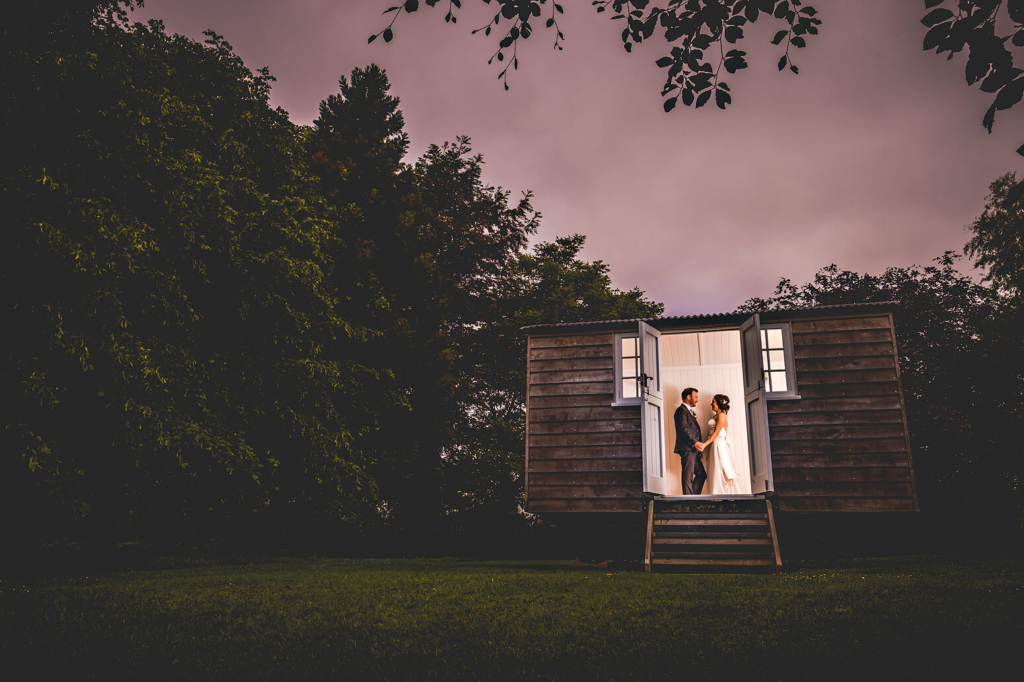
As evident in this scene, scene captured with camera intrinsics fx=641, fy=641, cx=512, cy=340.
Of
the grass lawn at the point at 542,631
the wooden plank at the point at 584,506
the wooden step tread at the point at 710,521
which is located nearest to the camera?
the grass lawn at the point at 542,631

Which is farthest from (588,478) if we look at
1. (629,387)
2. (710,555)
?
(710,555)

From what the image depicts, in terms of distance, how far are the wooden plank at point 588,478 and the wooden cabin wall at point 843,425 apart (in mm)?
2363

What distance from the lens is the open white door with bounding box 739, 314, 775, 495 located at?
10289 millimetres

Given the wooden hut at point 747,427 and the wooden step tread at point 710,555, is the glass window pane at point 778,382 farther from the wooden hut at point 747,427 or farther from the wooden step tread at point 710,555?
the wooden step tread at point 710,555

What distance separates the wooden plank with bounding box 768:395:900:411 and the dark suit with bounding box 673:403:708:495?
5.85ft

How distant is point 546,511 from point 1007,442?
15.2m

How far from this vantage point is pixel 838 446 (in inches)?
416

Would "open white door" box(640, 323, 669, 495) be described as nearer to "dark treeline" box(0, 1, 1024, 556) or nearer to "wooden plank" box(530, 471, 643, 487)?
"wooden plank" box(530, 471, 643, 487)

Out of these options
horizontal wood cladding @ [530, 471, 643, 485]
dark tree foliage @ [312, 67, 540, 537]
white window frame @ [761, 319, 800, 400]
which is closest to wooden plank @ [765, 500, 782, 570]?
white window frame @ [761, 319, 800, 400]

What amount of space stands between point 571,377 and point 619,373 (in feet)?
2.99

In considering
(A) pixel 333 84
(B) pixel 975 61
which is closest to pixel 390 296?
(A) pixel 333 84

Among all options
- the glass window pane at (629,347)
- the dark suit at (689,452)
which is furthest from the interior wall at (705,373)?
the glass window pane at (629,347)

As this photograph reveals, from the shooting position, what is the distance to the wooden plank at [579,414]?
455 inches

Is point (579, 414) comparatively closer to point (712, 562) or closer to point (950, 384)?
point (712, 562)
